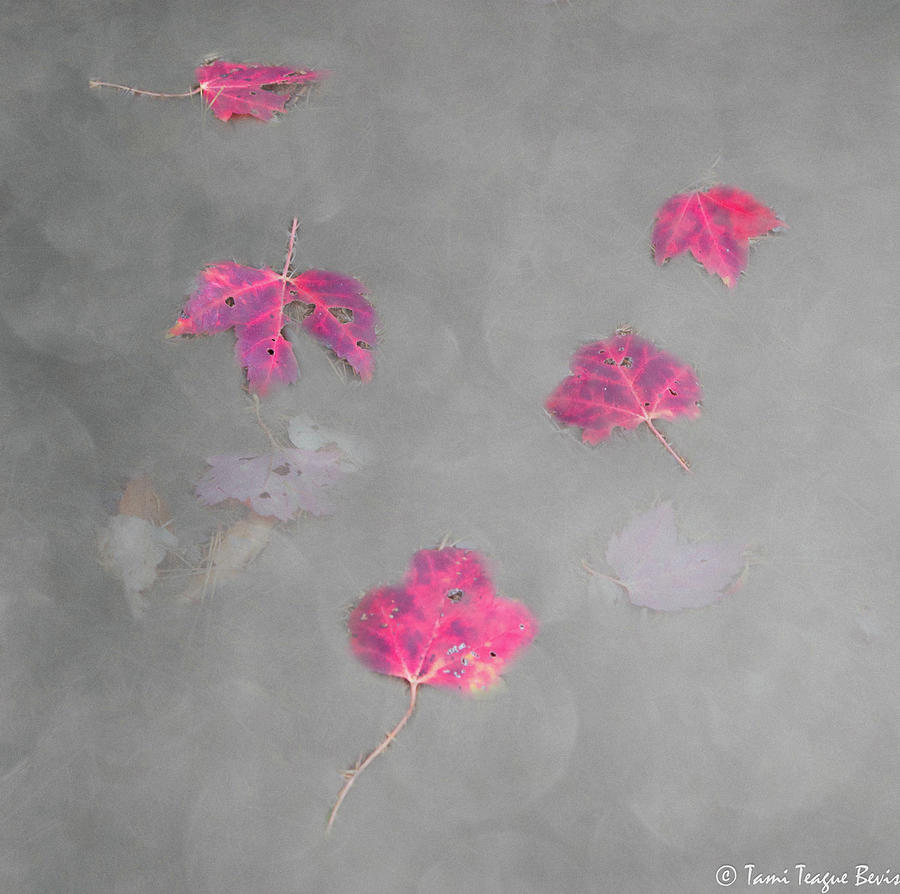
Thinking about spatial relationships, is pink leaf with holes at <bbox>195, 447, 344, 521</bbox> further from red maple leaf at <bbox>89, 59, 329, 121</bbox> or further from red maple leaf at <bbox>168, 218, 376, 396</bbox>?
red maple leaf at <bbox>89, 59, 329, 121</bbox>

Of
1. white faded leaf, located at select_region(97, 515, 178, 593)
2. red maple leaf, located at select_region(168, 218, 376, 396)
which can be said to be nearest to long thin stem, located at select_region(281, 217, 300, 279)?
red maple leaf, located at select_region(168, 218, 376, 396)

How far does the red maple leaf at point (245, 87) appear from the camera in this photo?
992 millimetres

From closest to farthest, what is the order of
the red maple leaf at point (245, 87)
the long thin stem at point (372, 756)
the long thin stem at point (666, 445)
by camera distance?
1. the long thin stem at point (372, 756)
2. the long thin stem at point (666, 445)
3. the red maple leaf at point (245, 87)

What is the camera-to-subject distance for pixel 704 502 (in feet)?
2.74

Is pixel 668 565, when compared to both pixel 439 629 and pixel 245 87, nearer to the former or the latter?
pixel 439 629

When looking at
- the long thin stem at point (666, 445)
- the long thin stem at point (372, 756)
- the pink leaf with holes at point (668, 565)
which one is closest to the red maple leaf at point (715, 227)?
the long thin stem at point (666, 445)

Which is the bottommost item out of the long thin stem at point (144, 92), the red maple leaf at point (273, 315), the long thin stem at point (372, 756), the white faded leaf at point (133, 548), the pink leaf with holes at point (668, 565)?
the long thin stem at point (372, 756)

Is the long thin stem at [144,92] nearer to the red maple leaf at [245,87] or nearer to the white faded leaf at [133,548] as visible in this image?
the red maple leaf at [245,87]

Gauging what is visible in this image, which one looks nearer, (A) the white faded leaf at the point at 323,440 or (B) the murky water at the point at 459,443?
(B) the murky water at the point at 459,443

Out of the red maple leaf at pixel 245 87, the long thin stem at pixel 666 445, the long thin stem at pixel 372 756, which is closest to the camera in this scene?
the long thin stem at pixel 372 756

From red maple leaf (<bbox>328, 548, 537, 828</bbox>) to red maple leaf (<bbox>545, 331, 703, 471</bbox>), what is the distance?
7.3 inches

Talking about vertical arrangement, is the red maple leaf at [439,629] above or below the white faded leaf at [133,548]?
below

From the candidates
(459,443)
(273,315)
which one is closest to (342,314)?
(273,315)

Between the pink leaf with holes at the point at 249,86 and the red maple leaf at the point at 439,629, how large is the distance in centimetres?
56
